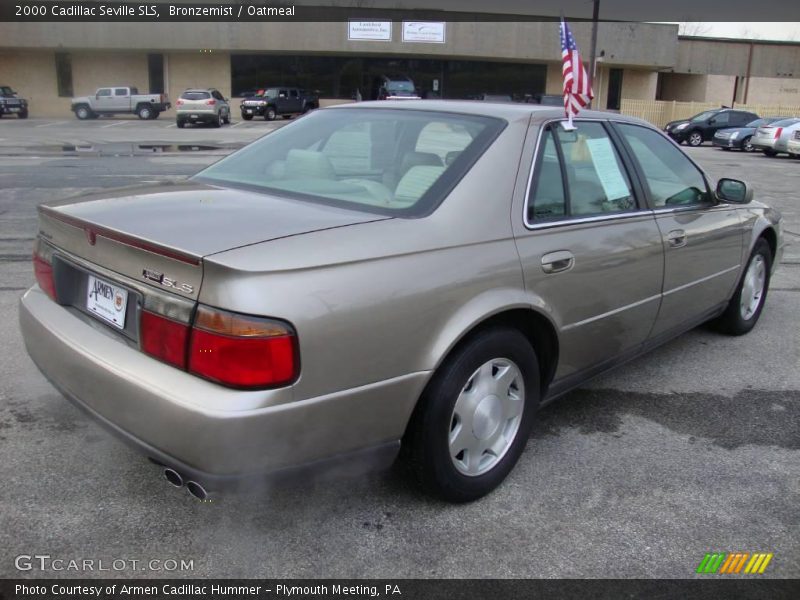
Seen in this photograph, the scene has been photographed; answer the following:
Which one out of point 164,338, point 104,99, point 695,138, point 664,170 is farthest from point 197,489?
point 104,99

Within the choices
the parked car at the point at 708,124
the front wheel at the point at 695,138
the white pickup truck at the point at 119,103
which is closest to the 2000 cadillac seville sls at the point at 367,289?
the parked car at the point at 708,124

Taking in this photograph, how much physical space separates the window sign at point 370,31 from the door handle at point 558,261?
40583mm

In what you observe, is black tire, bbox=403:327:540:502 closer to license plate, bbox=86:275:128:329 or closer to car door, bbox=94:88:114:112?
license plate, bbox=86:275:128:329

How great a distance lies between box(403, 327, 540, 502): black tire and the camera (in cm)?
254

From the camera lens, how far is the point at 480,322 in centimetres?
261

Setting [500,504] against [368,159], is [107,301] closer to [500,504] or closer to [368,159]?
[368,159]

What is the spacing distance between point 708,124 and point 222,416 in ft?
101

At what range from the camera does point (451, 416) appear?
2594 millimetres

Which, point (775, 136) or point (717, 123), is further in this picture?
point (717, 123)

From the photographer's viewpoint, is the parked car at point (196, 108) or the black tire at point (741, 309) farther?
the parked car at point (196, 108)

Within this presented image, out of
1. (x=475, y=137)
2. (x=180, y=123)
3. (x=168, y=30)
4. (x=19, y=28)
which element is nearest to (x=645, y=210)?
(x=475, y=137)

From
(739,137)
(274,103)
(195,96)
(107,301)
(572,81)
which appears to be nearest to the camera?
(107,301)
